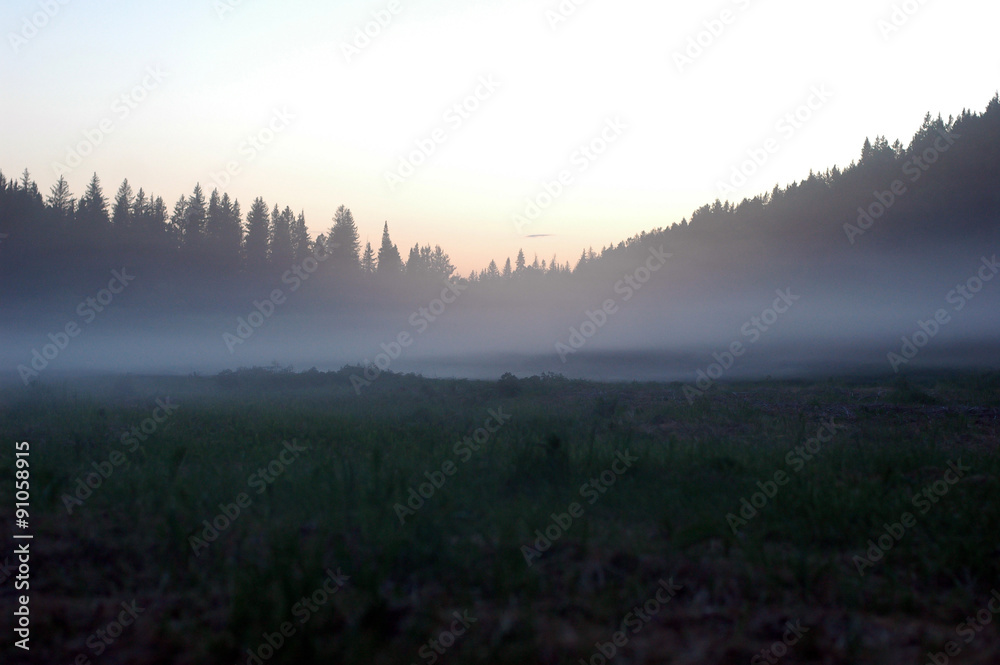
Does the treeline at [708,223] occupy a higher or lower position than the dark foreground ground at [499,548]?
higher

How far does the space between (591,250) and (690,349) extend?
114 meters

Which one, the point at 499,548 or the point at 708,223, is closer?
the point at 499,548

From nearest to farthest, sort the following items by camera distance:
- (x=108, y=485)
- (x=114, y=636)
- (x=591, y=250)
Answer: (x=114, y=636) → (x=108, y=485) → (x=591, y=250)

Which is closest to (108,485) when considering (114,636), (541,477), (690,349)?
(114,636)

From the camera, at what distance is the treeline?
51.9 meters

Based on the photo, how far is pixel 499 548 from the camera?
18.6 ft

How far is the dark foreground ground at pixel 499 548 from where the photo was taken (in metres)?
4.18

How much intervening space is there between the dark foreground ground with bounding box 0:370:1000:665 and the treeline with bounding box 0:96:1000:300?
51384mm

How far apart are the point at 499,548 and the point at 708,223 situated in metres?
87.5

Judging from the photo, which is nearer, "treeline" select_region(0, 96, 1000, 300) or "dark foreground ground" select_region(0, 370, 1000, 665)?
"dark foreground ground" select_region(0, 370, 1000, 665)

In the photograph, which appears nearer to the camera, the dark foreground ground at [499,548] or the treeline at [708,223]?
the dark foreground ground at [499,548]

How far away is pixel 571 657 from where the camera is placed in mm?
3949

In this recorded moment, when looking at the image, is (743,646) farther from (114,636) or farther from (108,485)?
(108,485)

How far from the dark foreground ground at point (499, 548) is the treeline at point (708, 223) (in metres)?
51.4
